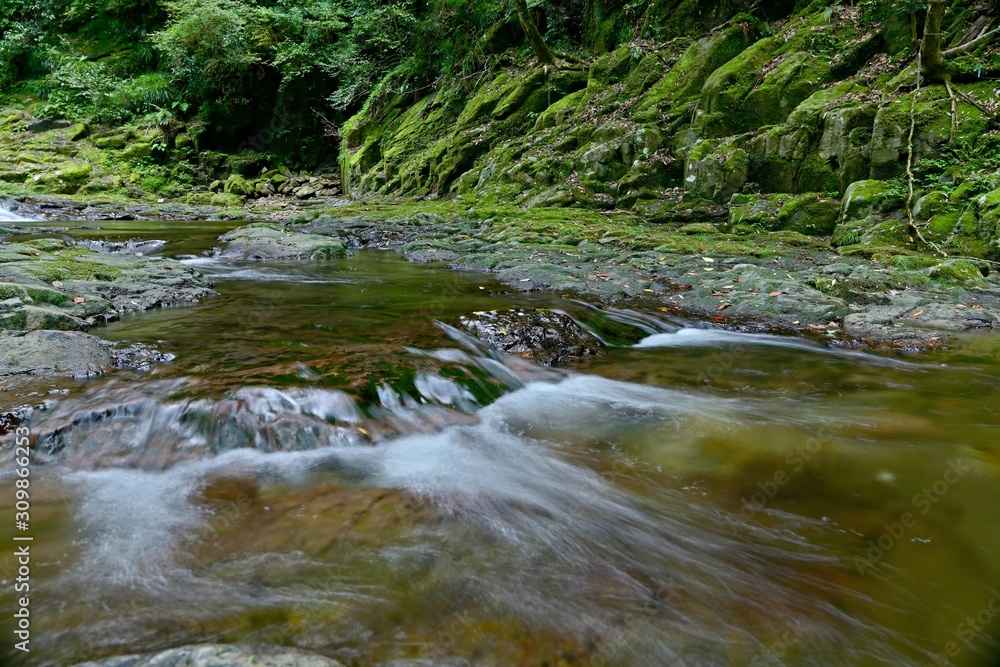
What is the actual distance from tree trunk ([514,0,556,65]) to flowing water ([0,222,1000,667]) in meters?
13.5

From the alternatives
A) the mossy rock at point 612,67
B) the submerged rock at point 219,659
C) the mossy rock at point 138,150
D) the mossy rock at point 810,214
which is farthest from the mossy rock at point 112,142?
the submerged rock at point 219,659

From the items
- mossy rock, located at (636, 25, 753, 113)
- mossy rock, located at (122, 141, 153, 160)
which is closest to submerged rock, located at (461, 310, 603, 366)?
mossy rock, located at (636, 25, 753, 113)

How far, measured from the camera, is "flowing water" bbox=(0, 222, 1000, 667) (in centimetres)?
180

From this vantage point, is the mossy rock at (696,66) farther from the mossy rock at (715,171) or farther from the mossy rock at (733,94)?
the mossy rock at (715,171)

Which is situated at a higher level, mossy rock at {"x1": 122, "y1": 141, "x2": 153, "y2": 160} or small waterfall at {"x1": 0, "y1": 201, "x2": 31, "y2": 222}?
mossy rock at {"x1": 122, "y1": 141, "x2": 153, "y2": 160}

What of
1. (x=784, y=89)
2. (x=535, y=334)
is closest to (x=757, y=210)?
(x=784, y=89)

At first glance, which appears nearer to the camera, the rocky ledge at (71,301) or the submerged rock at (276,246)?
the rocky ledge at (71,301)

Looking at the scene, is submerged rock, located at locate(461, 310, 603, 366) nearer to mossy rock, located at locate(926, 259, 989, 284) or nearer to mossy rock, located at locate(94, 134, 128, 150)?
mossy rock, located at locate(926, 259, 989, 284)

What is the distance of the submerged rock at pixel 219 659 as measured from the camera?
143cm

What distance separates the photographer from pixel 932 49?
820cm

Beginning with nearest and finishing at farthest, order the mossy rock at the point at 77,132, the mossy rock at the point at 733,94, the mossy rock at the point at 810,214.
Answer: the mossy rock at the point at 810,214
the mossy rock at the point at 733,94
the mossy rock at the point at 77,132

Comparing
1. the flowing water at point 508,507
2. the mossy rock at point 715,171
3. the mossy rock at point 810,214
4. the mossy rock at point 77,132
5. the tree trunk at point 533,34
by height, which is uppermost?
the tree trunk at point 533,34

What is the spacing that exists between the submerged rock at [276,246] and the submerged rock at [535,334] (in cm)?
561

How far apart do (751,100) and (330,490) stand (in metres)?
11.2
